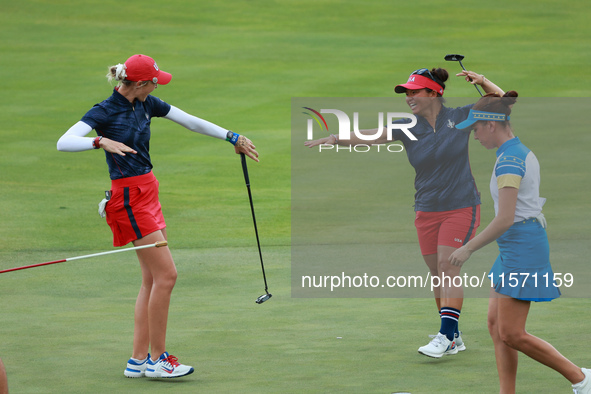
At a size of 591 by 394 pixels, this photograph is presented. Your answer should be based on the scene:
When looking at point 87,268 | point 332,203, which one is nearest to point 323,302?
point 87,268

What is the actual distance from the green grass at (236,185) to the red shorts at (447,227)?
2.62ft

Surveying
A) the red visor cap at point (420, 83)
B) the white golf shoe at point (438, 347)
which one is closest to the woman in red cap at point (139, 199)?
the white golf shoe at point (438, 347)

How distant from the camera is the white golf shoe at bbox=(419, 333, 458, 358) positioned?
6.89 metres

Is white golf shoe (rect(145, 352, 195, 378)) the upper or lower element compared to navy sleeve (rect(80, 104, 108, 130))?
lower

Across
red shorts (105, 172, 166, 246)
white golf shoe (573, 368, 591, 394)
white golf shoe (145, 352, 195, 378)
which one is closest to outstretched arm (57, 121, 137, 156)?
red shorts (105, 172, 166, 246)

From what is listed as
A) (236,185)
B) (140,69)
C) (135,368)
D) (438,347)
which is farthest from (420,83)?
(236,185)

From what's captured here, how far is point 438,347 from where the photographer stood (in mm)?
6910

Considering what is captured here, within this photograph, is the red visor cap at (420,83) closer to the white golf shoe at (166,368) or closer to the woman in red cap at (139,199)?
the woman in red cap at (139,199)

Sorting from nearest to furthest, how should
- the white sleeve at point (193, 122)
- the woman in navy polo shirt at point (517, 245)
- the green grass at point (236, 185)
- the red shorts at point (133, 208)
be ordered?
the woman in navy polo shirt at point (517, 245) < the red shorts at point (133, 208) < the green grass at point (236, 185) < the white sleeve at point (193, 122)

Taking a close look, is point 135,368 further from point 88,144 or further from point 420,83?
point 420,83

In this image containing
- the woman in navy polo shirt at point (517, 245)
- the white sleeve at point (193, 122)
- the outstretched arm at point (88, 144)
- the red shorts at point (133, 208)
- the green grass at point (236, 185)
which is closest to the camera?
the woman in navy polo shirt at point (517, 245)

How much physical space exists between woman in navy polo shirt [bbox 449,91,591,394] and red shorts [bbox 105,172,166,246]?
7.26 feet

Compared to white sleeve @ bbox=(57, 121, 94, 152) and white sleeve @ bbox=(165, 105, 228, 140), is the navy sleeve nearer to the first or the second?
white sleeve @ bbox=(57, 121, 94, 152)

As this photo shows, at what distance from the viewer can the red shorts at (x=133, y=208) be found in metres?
6.54
